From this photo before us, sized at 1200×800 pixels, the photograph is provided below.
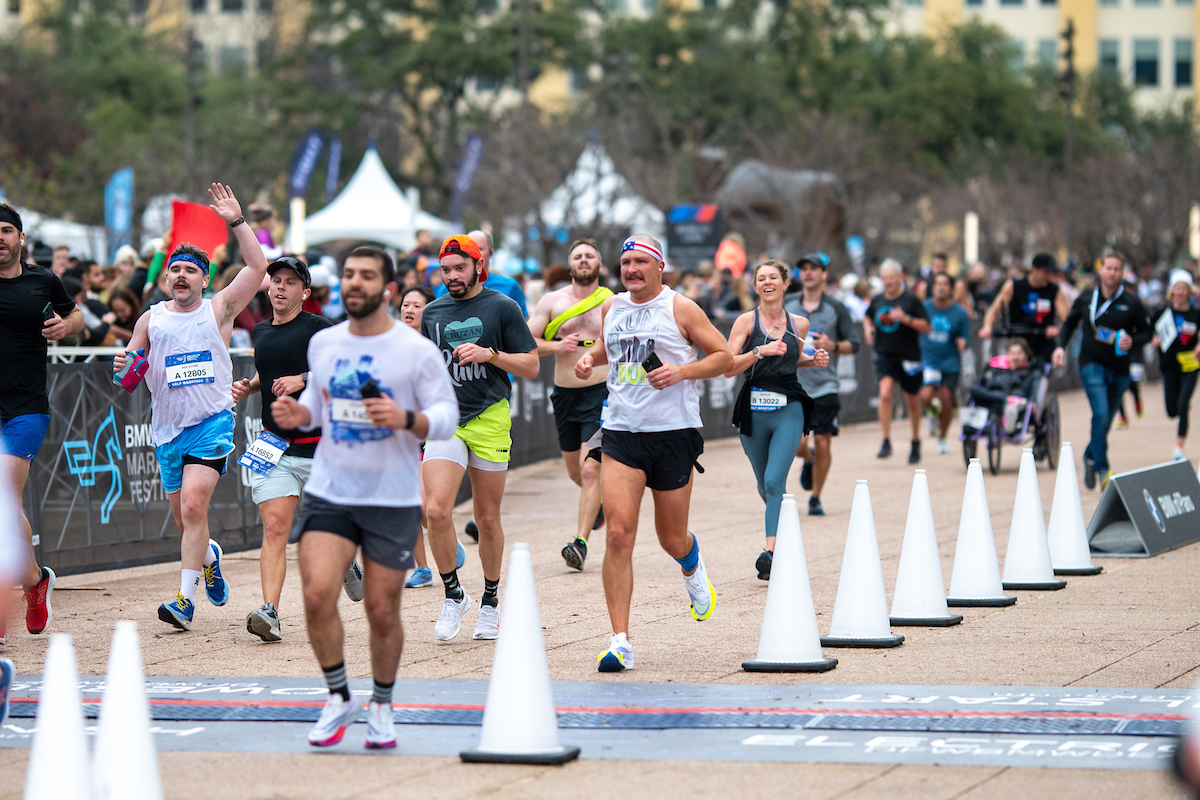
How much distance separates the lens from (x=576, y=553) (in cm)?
1092

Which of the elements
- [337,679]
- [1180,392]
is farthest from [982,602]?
[1180,392]

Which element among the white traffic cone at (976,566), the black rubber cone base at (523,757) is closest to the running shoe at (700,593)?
the white traffic cone at (976,566)

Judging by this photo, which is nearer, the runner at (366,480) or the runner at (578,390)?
the runner at (366,480)

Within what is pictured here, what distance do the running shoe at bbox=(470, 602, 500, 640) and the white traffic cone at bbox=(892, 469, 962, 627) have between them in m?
2.10

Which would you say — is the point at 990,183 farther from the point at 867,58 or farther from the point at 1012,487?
the point at 1012,487

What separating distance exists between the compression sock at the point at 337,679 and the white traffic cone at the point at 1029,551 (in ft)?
16.6

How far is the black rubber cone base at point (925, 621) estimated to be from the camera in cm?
875

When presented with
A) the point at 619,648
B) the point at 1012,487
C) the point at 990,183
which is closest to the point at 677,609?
the point at 619,648

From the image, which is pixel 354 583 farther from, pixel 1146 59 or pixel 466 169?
pixel 1146 59

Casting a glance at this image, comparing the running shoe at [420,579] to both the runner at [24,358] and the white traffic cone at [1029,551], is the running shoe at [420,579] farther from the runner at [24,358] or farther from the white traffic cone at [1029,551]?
the white traffic cone at [1029,551]

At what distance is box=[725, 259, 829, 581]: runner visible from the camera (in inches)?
424

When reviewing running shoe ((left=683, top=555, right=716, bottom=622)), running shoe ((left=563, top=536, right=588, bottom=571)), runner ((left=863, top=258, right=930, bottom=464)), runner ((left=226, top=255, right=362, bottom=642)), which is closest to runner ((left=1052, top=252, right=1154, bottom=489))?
→ runner ((left=863, top=258, right=930, bottom=464))

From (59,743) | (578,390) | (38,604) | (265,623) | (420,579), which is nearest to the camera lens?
(59,743)

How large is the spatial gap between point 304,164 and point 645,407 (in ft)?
106
